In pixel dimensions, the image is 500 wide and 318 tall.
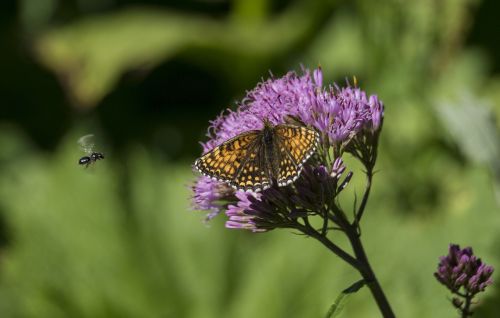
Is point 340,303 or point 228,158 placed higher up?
point 228,158

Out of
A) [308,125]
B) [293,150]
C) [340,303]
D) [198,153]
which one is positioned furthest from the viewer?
[198,153]

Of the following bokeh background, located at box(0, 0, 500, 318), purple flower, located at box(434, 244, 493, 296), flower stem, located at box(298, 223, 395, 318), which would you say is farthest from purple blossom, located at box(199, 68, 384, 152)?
bokeh background, located at box(0, 0, 500, 318)

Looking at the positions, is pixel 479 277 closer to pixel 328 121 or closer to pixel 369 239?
pixel 328 121

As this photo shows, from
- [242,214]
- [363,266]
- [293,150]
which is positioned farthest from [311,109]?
[363,266]

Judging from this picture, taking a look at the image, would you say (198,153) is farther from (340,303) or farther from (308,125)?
(340,303)

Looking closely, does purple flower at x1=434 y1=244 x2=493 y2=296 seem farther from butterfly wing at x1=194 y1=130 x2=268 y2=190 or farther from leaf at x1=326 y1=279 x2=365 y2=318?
butterfly wing at x1=194 y1=130 x2=268 y2=190

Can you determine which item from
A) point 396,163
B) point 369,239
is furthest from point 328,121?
point 396,163

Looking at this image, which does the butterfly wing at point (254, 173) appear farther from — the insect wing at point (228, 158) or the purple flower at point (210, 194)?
the purple flower at point (210, 194)
